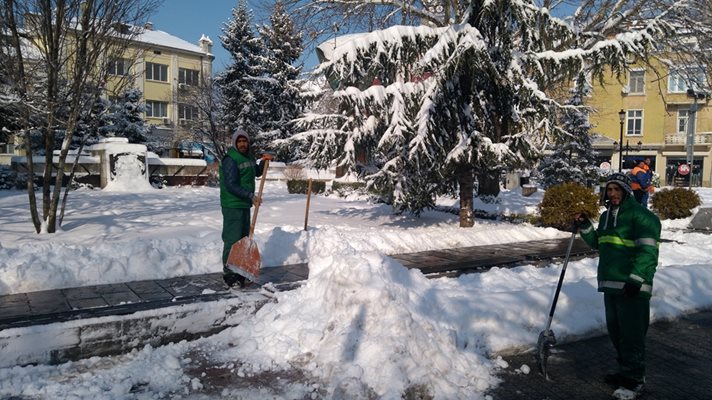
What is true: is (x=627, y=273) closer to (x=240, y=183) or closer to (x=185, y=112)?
(x=240, y=183)

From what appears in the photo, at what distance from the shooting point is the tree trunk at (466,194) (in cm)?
1119

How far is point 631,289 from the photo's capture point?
3889 mm

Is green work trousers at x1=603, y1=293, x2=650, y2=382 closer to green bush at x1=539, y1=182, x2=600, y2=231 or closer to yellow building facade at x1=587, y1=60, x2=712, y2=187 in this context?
green bush at x1=539, y1=182, x2=600, y2=231

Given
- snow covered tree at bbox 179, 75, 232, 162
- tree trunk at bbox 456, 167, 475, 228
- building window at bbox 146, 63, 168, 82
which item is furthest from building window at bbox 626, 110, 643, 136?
building window at bbox 146, 63, 168, 82

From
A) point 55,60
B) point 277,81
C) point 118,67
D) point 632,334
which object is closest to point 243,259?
point 632,334

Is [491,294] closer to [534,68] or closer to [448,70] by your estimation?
[448,70]

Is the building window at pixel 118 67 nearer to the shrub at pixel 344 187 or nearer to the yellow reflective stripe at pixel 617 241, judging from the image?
the yellow reflective stripe at pixel 617 241

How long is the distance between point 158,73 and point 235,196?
46864 millimetres

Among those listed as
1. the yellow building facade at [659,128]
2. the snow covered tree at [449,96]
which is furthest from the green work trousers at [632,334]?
the yellow building facade at [659,128]

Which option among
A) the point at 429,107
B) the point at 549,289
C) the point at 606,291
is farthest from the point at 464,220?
the point at 606,291

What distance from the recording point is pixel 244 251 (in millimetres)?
6039

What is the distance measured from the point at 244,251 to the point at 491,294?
285 centimetres

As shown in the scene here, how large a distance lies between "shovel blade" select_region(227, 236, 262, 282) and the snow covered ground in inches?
28.6

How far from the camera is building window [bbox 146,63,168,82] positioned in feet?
156
